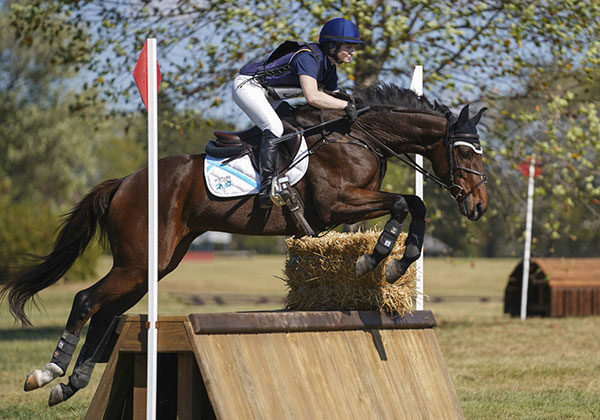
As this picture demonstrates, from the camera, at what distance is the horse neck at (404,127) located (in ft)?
17.7

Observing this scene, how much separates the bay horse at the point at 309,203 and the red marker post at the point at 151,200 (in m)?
0.84

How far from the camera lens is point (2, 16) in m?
26.7

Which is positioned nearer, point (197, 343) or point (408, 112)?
point (197, 343)

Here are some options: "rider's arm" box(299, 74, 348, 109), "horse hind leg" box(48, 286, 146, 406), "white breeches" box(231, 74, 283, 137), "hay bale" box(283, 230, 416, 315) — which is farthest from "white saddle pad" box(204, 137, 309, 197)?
"horse hind leg" box(48, 286, 146, 406)

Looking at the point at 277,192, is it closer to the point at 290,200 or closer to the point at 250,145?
the point at 290,200

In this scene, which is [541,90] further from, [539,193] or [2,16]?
[2,16]

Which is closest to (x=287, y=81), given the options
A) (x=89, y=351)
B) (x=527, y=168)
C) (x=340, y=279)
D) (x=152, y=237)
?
(x=340, y=279)

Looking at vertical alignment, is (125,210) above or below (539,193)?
above

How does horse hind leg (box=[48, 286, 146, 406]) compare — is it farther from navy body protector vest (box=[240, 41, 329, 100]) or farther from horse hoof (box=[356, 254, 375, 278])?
navy body protector vest (box=[240, 41, 329, 100])

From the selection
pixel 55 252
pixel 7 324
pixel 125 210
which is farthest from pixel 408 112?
pixel 7 324

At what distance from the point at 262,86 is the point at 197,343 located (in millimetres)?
1948

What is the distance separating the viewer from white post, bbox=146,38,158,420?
412 centimetres

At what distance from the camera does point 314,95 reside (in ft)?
16.7

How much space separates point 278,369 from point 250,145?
4.95ft
